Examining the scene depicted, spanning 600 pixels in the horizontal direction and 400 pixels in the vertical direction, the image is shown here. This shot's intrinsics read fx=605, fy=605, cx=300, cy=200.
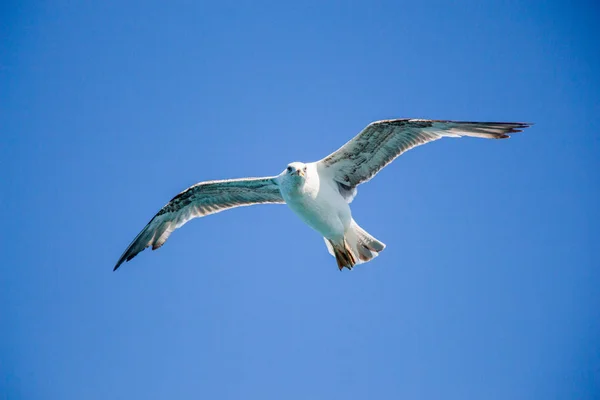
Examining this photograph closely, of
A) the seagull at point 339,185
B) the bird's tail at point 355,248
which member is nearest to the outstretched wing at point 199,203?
the seagull at point 339,185

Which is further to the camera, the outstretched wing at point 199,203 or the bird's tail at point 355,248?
the outstretched wing at point 199,203

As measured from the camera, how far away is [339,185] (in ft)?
34.9

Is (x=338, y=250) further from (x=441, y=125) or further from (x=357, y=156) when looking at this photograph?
(x=441, y=125)

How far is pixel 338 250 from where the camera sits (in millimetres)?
10516

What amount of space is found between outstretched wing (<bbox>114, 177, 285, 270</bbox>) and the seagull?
0.06 ft

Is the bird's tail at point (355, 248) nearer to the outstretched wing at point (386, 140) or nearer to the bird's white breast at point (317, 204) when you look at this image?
the bird's white breast at point (317, 204)

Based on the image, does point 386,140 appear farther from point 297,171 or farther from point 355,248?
point 355,248

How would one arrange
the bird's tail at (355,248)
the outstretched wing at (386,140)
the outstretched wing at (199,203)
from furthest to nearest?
1. the outstretched wing at (199,203)
2. the bird's tail at (355,248)
3. the outstretched wing at (386,140)

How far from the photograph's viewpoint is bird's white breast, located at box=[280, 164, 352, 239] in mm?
9641

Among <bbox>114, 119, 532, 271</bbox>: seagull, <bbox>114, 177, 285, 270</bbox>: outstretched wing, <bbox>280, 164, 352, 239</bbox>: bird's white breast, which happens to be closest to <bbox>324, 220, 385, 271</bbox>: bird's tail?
<bbox>114, 119, 532, 271</bbox>: seagull

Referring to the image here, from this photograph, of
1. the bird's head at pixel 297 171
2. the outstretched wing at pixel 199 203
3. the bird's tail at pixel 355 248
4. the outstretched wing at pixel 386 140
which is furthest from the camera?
the outstretched wing at pixel 199 203

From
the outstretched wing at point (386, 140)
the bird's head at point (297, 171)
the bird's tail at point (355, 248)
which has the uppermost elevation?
the outstretched wing at point (386, 140)

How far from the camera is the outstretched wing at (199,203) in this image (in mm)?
10987

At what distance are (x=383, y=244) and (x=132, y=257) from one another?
491 cm
